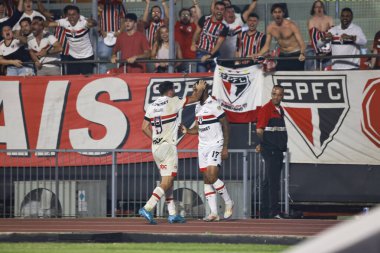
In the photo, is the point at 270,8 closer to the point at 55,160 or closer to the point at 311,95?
the point at 311,95

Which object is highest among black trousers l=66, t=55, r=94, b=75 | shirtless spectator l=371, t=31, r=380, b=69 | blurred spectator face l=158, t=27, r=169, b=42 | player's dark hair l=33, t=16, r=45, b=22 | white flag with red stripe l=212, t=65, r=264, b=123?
player's dark hair l=33, t=16, r=45, b=22

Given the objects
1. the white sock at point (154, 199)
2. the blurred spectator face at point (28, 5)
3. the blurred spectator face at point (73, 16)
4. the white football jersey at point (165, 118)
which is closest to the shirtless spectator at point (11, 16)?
the blurred spectator face at point (28, 5)

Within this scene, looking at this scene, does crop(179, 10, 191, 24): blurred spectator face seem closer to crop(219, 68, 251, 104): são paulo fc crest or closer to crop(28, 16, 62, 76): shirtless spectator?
crop(219, 68, 251, 104): são paulo fc crest

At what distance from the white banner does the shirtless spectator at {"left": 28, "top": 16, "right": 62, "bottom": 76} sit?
14.4 feet

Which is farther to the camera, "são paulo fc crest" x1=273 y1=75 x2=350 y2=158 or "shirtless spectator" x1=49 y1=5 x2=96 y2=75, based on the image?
"shirtless spectator" x1=49 y1=5 x2=96 y2=75

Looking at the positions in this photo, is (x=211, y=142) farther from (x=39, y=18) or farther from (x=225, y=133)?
(x=39, y=18)

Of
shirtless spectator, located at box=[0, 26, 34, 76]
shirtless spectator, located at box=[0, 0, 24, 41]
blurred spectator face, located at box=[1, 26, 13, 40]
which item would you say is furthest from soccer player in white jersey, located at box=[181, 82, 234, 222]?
shirtless spectator, located at box=[0, 0, 24, 41]

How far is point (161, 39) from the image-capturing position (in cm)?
1933

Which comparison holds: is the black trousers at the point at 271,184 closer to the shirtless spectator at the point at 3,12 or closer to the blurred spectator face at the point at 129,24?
the blurred spectator face at the point at 129,24

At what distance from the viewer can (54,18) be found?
21.2 metres

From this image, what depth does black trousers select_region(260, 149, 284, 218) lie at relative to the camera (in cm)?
1681

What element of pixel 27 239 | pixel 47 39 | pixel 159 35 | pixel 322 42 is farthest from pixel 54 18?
pixel 27 239

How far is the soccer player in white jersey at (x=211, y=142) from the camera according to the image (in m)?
15.9

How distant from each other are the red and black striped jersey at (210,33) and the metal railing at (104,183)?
7.65 feet
